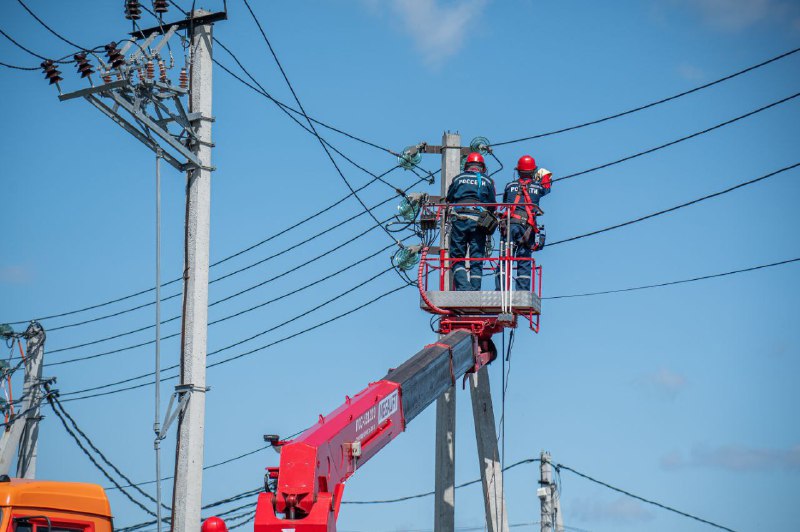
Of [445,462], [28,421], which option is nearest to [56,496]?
[445,462]

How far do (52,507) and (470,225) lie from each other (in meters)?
8.25

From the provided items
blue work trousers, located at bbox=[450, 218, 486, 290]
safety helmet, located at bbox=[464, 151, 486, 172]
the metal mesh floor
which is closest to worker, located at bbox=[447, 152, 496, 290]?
blue work trousers, located at bbox=[450, 218, 486, 290]

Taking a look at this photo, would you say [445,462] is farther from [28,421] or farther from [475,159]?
[28,421]

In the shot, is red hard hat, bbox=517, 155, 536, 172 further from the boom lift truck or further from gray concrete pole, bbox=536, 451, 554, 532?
gray concrete pole, bbox=536, 451, 554, 532

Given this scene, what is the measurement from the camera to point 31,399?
2281 centimetres

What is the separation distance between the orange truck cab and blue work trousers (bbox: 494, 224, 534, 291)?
724 centimetres

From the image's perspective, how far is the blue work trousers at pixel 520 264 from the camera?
18172 millimetres

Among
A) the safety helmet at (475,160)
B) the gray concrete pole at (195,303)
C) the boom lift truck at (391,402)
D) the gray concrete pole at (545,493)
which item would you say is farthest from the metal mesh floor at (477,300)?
the gray concrete pole at (545,493)

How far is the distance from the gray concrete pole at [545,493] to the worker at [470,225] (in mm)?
5700

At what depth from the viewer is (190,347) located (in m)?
15.2

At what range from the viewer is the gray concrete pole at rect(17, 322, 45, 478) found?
2252 cm

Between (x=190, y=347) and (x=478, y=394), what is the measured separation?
6106 millimetres

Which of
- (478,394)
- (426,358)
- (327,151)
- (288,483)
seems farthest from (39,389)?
(288,483)

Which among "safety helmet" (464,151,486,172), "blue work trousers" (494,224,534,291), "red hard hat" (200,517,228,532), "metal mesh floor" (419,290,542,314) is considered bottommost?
"red hard hat" (200,517,228,532)
